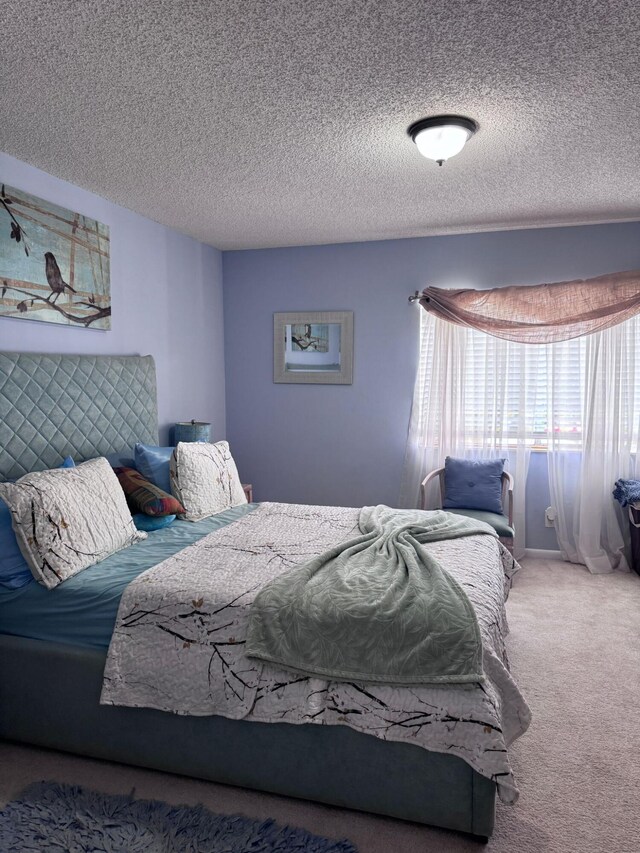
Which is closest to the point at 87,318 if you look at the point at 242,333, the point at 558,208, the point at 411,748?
the point at 242,333

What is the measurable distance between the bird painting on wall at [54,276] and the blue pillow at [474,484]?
2.96 metres

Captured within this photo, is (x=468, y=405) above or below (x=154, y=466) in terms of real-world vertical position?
above

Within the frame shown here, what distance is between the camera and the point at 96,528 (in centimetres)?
263

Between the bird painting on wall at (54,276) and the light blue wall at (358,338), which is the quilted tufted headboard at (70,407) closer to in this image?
the bird painting on wall at (54,276)

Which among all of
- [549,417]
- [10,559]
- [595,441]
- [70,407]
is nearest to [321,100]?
[70,407]

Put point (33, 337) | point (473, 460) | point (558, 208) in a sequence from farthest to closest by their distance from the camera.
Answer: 1. point (473, 460)
2. point (558, 208)
3. point (33, 337)

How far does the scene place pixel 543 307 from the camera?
4.52 m

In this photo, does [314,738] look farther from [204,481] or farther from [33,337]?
[33,337]

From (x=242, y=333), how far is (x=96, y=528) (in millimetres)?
3083

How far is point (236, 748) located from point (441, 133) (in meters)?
2.68

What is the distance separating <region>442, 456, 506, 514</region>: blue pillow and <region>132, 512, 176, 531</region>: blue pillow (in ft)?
7.22

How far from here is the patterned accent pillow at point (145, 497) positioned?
314 centimetres

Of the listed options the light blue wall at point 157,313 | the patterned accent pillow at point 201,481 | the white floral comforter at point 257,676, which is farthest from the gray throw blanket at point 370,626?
the light blue wall at point 157,313

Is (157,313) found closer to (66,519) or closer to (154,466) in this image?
(154,466)
